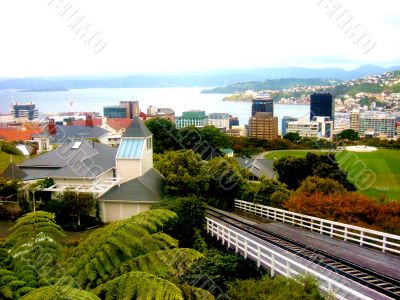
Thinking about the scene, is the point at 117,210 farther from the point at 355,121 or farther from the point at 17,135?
the point at 355,121

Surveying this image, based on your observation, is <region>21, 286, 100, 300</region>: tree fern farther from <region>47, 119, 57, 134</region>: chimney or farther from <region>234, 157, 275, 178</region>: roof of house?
<region>47, 119, 57, 134</region>: chimney

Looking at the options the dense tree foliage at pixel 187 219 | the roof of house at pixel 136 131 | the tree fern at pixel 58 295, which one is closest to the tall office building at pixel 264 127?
the roof of house at pixel 136 131

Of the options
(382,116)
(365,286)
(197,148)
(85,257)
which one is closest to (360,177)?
(197,148)

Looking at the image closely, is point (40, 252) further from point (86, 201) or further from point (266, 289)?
point (86, 201)

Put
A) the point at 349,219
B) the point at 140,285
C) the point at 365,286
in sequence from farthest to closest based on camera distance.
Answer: the point at 349,219
the point at 365,286
the point at 140,285

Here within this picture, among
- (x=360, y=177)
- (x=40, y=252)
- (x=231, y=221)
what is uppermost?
(x=40, y=252)

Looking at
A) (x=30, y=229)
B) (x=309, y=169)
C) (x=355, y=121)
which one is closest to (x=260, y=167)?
(x=309, y=169)
